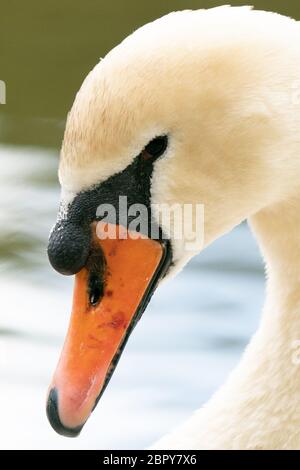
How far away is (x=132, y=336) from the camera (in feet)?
19.5

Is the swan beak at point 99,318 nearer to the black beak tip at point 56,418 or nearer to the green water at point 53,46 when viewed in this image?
the black beak tip at point 56,418

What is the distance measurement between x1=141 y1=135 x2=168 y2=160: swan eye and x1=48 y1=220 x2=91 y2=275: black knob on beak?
0.68 ft

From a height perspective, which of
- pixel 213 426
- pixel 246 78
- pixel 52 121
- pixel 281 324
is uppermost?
pixel 246 78

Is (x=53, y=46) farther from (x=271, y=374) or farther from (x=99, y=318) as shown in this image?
(x=99, y=318)

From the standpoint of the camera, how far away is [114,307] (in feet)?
12.6

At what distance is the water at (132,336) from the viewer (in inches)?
212

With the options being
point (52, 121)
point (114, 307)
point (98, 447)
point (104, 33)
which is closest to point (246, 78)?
point (114, 307)

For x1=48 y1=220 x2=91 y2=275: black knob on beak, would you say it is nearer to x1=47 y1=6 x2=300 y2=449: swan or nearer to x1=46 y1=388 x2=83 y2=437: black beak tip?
x1=47 y1=6 x2=300 y2=449: swan

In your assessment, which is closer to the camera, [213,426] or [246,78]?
[246,78]

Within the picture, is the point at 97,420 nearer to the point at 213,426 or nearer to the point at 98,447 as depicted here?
the point at 98,447

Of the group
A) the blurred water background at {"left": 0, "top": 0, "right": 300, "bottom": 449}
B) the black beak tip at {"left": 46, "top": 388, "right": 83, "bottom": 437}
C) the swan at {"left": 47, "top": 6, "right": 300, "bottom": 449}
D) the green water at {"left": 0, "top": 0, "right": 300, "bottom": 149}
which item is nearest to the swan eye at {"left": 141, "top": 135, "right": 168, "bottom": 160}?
the swan at {"left": 47, "top": 6, "right": 300, "bottom": 449}

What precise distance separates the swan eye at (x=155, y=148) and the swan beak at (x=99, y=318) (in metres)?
0.18

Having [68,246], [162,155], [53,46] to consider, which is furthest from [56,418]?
[53,46]

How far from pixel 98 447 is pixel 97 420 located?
234 mm
